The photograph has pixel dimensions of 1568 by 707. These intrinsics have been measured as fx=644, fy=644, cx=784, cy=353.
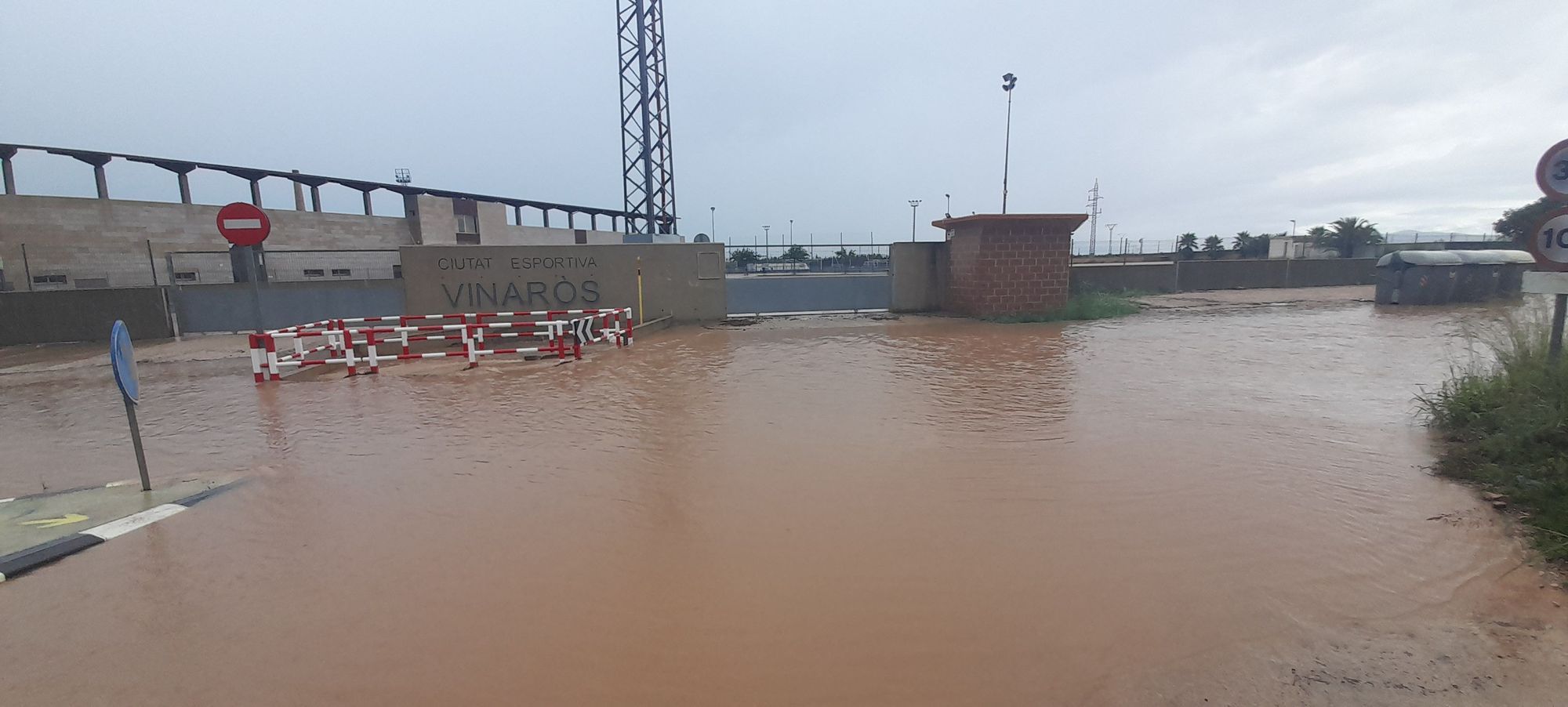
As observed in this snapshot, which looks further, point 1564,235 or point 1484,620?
point 1564,235

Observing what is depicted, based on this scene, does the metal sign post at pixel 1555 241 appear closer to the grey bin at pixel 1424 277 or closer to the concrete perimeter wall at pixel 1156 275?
the concrete perimeter wall at pixel 1156 275

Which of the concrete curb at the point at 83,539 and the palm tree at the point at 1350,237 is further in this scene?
the palm tree at the point at 1350,237

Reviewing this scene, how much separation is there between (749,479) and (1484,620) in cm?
428

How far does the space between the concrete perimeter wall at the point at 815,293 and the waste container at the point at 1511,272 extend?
17366 mm

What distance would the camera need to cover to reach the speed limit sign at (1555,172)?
212 inches

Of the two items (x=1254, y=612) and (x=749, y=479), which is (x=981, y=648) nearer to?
(x=1254, y=612)

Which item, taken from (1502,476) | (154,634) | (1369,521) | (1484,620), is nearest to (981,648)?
(1484,620)

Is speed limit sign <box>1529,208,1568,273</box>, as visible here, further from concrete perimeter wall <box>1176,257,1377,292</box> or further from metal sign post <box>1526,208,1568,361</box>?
concrete perimeter wall <box>1176,257,1377,292</box>

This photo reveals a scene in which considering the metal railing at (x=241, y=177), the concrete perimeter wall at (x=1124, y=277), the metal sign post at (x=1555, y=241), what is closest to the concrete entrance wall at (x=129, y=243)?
the metal railing at (x=241, y=177)

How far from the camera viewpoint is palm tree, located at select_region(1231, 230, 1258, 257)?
150ft

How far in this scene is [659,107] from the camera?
4809 centimetres

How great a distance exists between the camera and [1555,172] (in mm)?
5426

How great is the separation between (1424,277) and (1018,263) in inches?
455

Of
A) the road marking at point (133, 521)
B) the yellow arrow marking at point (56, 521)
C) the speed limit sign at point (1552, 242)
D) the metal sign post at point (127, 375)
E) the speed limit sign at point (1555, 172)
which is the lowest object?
the road marking at point (133, 521)
